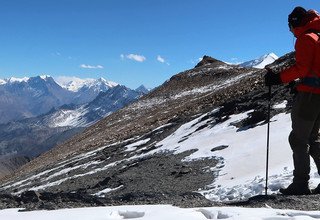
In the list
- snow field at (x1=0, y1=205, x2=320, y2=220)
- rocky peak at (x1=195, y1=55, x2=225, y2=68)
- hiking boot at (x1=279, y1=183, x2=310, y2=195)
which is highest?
rocky peak at (x1=195, y1=55, x2=225, y2=68)

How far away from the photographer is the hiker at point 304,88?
9094 mm

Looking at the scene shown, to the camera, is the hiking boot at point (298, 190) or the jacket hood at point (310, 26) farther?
the hiking boot at point (298, 190)

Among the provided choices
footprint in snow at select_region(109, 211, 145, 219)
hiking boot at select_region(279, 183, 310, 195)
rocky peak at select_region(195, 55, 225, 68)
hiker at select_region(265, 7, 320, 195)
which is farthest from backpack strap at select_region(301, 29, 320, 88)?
rocky peak at select_region(195, 55, 225, 68)

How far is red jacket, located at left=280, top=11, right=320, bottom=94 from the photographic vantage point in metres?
9.02

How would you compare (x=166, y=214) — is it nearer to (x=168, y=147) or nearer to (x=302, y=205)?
(x=302, y=205)

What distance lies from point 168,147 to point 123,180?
6.52m

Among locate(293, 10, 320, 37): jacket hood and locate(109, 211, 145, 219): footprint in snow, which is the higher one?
locate(293, 10, 320, 37): jacket hood

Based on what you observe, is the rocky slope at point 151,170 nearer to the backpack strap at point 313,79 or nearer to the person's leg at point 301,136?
the person's leg at point 301,136

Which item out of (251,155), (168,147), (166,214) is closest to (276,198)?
(166,214)

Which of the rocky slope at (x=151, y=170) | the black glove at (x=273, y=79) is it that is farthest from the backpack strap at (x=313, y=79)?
the rocky slope at (x=151, y=170)

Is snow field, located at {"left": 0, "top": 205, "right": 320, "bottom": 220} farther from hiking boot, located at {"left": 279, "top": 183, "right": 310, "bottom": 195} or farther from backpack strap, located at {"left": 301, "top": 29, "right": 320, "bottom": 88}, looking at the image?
backpack strap, located at {"left": 301, "top": 29, "right": 320, "bottom": 88}

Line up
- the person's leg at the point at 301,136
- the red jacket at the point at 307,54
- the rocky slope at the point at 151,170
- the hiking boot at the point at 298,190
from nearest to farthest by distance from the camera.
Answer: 1. the red jacket at the point at 307,54
2. the person's leg at the point at 301,136
3. the hiking boot at the point at 298,190
4. the rocky slope at the point at 151,170

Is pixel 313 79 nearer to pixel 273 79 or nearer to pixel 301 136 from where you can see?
A: pixel 273 79

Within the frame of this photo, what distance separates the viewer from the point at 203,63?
90.4 meters
